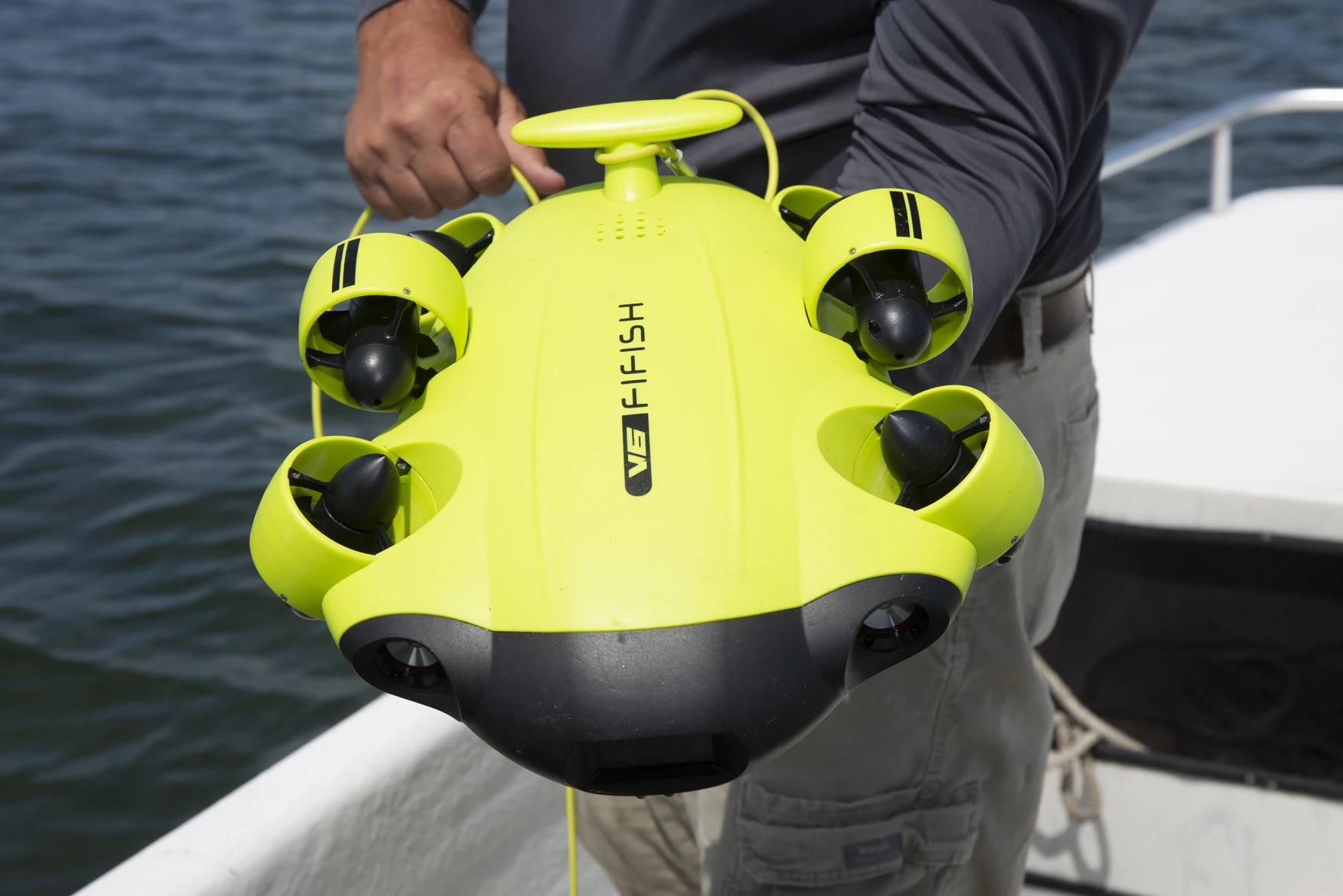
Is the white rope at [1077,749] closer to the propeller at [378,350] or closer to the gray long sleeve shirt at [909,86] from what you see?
the gray long sleeve shirt at [909,86]

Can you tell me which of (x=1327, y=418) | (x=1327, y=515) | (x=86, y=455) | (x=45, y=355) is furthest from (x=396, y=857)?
(x=45, y=355)

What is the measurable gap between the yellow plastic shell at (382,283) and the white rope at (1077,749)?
128 centimetres

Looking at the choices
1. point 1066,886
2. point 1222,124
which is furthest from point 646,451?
point 1222,124

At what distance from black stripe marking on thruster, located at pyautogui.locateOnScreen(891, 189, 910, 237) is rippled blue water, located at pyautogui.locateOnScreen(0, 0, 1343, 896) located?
2.02 m

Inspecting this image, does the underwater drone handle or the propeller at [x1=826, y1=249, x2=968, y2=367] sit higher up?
the underwater drone handle

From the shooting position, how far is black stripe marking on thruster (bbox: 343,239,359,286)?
668 millimetres

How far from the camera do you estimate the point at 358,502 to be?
61cm

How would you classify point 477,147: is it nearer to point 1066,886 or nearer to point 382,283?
point 382,283

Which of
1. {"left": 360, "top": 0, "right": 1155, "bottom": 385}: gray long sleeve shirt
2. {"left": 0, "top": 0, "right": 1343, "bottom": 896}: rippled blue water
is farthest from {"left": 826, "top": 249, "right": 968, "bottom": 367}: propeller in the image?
{"left": 0, "top": 0, "right": 1343, "bottom": 896}: rippled blue water

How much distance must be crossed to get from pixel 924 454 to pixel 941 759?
0.53 metres

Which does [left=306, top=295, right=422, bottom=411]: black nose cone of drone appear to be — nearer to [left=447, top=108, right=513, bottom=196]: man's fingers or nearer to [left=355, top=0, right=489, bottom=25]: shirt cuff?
[left=447, top=108, right=513, bottom=196]: man's fingers

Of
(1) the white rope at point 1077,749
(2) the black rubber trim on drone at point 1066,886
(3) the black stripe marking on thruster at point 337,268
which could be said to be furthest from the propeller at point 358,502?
(2) the black rubber trim on drone at point 1066,886

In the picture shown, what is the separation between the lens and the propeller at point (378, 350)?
0.66m

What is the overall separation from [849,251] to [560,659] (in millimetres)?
260
